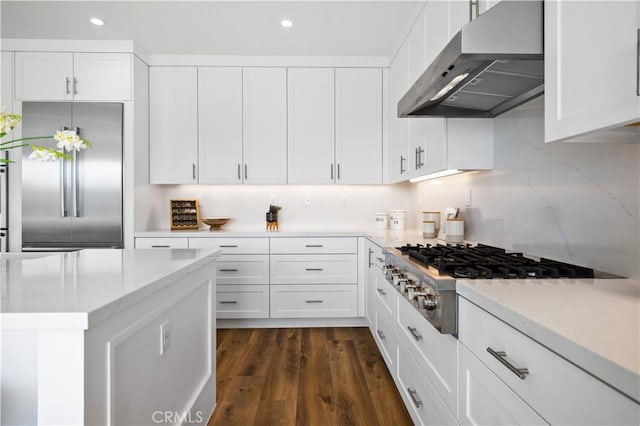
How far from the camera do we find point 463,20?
1.75 m

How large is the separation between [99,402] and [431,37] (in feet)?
8.03

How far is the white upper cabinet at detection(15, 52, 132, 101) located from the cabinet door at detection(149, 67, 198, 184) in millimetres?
325

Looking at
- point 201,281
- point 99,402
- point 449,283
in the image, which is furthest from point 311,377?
point 99,402

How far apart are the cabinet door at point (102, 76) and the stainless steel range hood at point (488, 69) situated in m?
2.65

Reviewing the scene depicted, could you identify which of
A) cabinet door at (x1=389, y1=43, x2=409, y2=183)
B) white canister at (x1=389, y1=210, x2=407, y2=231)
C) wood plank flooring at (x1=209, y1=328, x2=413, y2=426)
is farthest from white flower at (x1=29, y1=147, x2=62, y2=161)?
white canister at (x1=389, y1=210, x2=407, y2=231)

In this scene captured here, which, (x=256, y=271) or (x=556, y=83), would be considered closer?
(x=556, y=83)

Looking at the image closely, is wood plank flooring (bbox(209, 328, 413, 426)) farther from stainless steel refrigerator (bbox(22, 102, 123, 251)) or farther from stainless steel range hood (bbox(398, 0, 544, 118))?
stainless steel range hood (bbox(398, 0, 544, 118))

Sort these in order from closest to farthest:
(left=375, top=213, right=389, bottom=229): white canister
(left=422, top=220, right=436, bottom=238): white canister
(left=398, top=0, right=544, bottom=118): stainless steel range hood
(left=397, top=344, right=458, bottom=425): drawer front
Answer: (left=398, top=0, right=544, bottom=118): stainless steel range hood, (left=397, top=344, right=458, bottom=425): drawer front, (left=422, top=220, right=436, bottom=238): white canister, (left=375, top=213, right=389, bottom=229): white canister

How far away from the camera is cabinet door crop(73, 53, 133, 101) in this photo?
3.21 metres

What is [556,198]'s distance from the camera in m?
1.61

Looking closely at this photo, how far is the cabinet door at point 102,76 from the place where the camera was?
10.5ft

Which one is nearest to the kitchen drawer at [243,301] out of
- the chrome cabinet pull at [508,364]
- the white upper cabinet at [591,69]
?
the chrome cabinet pull at [508,364]

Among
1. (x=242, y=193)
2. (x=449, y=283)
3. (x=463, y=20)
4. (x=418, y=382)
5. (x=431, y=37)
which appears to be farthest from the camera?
(x=242, y=193)

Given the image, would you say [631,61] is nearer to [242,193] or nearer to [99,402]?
[99,402]
